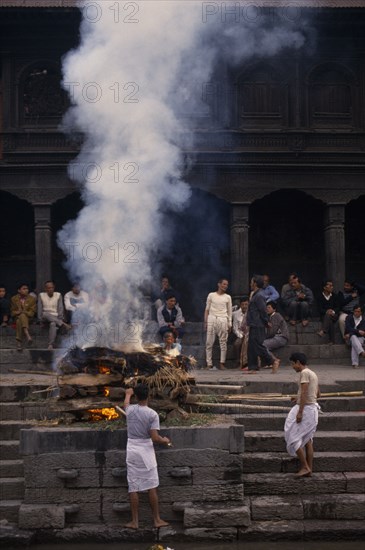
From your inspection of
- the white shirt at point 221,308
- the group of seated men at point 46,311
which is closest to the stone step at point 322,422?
the white shirt at point 221,308

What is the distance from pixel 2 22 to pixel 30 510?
13.0 m

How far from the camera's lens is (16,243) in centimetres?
2194

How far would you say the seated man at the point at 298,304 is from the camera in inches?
676

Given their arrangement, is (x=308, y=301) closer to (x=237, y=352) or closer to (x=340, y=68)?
(x=237, y=352)

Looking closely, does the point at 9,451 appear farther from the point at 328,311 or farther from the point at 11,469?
the point at 328,311

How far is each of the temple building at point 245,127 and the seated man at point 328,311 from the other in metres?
2.25

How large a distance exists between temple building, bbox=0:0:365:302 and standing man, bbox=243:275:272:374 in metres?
5.02

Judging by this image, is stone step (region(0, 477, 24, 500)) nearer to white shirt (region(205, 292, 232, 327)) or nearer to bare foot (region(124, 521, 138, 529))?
bare foot (region(124, 521, 138, 529))

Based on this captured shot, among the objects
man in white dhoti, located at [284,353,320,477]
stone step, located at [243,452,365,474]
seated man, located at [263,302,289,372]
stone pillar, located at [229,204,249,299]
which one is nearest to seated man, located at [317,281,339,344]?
seated man, located at [263,302,289,372]

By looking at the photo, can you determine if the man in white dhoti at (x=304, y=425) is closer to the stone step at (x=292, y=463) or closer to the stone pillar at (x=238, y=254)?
the stone step at (x=292, y=463)

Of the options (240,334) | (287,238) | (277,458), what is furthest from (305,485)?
(287,238)

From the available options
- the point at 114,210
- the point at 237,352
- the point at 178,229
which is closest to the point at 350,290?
the point at 237,352

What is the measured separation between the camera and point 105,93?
1329cm

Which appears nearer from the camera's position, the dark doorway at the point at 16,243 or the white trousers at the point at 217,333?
the white trousers at the point at 217,333
